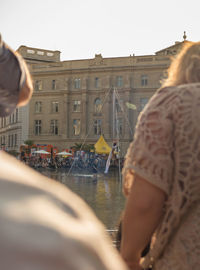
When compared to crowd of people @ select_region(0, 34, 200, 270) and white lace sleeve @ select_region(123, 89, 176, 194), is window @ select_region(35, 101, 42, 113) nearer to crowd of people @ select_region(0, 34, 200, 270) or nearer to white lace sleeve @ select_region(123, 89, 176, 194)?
crowd of people @ select_region(0, 34, 200, 270)

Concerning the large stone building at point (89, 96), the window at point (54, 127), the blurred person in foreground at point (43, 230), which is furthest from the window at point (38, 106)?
the blurred person in foreground at point (43, 230)

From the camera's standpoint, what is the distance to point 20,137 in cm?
4122

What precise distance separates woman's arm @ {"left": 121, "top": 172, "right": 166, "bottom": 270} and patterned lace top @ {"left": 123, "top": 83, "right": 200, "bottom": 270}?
2cm

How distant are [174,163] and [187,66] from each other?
37 centimetres

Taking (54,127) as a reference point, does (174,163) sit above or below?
below

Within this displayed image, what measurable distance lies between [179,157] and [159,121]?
134 mm

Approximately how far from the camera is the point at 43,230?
0.78 ft

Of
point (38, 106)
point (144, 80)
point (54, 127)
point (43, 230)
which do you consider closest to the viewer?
point (43, 230)

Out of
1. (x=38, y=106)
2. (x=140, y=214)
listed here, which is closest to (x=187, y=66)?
Result: (x=140, y=214)

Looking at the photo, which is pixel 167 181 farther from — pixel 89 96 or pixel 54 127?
pixel 54 127

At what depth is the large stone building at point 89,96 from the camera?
123ft

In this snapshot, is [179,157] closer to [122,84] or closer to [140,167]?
[140,167]

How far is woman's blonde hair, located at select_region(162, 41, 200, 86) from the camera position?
1.20 m

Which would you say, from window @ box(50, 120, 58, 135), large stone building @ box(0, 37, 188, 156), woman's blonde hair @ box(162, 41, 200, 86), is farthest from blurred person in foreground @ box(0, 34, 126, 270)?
window @ box(50, 120, 58, 135)
